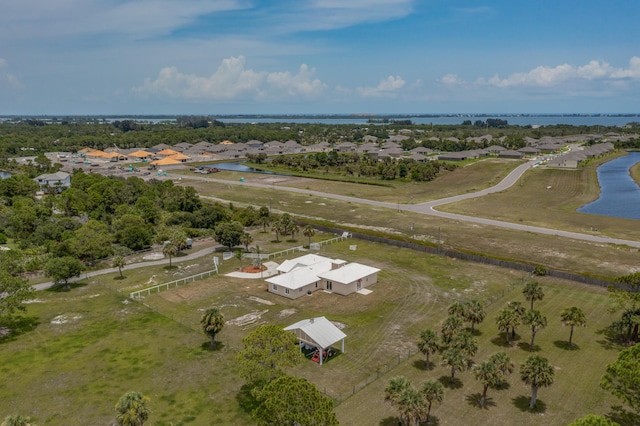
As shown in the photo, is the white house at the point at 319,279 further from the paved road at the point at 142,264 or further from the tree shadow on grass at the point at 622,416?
the tree shadow on grass at the point at 622,416

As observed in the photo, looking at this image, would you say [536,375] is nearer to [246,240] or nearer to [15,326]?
[246,240]

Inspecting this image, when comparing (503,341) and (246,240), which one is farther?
(246,240)

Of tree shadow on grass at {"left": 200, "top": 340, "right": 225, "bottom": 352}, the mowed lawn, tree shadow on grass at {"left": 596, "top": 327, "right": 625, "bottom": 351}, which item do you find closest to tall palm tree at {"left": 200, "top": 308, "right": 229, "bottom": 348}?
tree shadow on grass at {"left": 200, "top": 340, "right": 225, "bottom": 352}

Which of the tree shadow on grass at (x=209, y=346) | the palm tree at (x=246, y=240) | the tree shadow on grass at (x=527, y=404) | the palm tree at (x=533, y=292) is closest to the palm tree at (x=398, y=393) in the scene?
the tree shadow on grass at (x=527, y=404)

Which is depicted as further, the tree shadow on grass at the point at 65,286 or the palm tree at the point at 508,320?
the tree shadow on grass at the point at 65,286

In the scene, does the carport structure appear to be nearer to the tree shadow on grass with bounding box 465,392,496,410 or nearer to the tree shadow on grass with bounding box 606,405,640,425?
the tree shadow on grass with bounding box 465,392,496,410

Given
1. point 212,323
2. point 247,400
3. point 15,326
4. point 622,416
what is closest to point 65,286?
point 15,326
